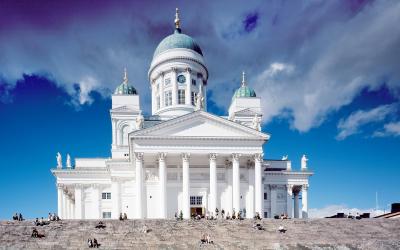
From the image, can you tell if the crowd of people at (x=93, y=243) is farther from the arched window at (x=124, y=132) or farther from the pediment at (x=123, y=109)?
the pediment at (x=123, y=109)

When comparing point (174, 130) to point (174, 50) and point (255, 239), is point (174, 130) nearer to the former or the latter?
point (255, 239)

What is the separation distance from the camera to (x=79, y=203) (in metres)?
58.2

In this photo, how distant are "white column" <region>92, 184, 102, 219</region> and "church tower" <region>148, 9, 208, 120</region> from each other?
13.2 m

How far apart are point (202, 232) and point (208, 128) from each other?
550 inches

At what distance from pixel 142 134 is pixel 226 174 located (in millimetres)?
11230

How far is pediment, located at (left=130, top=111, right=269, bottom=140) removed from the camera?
4653 centimetres

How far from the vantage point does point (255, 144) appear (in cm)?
4725

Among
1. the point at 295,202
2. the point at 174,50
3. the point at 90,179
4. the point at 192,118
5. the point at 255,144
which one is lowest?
the point at 295,202

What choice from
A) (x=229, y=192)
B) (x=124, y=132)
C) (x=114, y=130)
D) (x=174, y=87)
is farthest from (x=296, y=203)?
(x=114, y=130)

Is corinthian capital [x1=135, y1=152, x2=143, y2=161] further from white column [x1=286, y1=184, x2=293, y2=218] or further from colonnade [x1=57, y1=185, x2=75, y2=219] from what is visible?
white column [x1=286, y1=184, x2=293, y2=218]

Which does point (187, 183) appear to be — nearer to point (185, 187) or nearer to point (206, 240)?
point (185, 187)

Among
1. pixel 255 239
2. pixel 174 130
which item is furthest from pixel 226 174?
pixel 255 239

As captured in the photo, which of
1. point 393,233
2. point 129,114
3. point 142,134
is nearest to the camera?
point 393,233

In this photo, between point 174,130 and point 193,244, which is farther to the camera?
point 174,130
